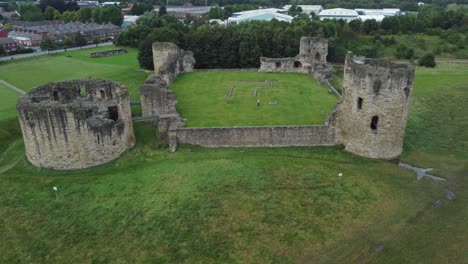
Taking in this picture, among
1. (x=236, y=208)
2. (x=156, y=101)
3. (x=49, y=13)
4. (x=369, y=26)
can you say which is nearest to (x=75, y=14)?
(x=49, y=13)

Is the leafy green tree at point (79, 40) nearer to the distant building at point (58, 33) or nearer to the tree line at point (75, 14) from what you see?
the distant building at point (58, 33)

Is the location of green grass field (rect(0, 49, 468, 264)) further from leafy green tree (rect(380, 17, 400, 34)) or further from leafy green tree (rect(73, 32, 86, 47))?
leafy green tree (rect(73, 32, 86, 47))

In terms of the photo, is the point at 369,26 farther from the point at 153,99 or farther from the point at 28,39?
the point at 28,39

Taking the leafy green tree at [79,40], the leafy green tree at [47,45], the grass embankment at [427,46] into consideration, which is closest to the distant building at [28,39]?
the leafy green tree at [79,40]

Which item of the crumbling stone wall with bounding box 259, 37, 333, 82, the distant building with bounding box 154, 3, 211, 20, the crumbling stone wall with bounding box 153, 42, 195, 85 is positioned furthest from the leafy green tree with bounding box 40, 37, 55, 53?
the distant building with bounding box 154, 3, 211, 20

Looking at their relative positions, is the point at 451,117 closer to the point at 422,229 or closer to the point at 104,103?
the point at 422,229

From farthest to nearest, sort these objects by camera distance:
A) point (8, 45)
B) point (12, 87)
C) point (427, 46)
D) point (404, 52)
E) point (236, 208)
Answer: point (8, 45) → point (427, 46) → point (404, 52) → point (12, 87) → point (236, 208)
